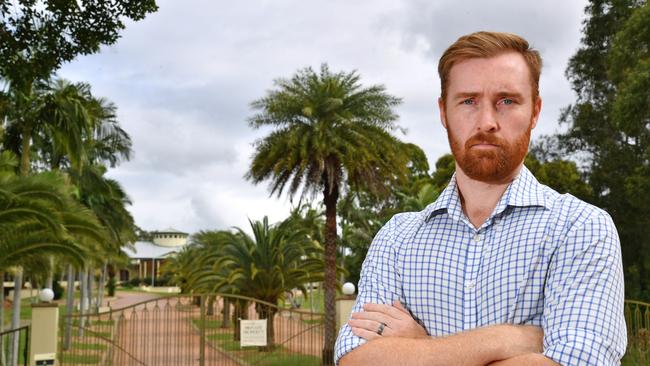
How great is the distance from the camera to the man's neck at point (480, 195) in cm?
178

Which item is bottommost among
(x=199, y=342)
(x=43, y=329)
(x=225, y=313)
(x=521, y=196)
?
(x=199, y=342)

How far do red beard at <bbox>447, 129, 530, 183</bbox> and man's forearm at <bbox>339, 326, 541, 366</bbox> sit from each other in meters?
0.36

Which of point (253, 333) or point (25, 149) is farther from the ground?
point (25, 149)

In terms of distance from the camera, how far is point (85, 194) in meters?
35.8

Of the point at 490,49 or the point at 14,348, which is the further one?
the point at 14,348

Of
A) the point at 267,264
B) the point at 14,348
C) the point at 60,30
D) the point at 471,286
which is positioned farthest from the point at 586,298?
the point at 267,264

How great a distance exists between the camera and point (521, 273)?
5.51 ft

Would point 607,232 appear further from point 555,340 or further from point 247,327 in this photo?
point 247,327

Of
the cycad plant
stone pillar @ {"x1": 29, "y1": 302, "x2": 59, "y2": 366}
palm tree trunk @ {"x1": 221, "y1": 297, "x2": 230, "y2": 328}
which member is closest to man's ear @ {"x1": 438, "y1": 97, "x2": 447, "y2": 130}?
stone pillar @ {"x1": 29, "y1": 302, "x2": 59, "y2": 366}

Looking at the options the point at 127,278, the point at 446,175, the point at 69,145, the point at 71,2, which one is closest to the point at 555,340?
the point at 71,2

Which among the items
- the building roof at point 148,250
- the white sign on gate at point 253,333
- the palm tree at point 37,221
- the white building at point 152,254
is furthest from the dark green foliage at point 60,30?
the building roof at point 148,250

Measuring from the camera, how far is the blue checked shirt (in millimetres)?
1615

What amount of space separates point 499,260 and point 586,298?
208 mm

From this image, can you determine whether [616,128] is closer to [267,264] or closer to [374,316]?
[267,264]
